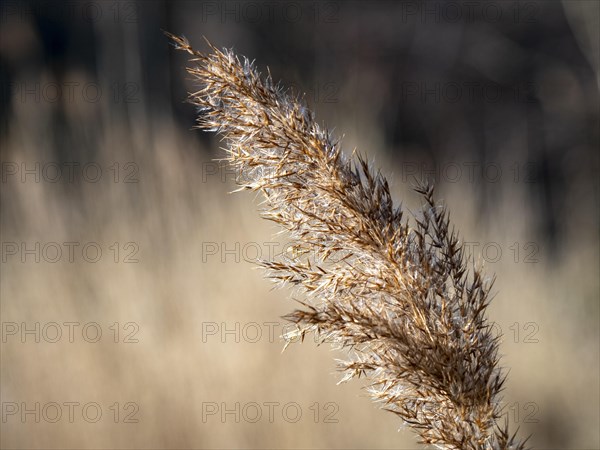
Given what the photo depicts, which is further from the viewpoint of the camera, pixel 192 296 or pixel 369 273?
pixel 192 296

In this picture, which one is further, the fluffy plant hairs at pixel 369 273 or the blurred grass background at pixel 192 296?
the blurred grass background at pixel 192 296

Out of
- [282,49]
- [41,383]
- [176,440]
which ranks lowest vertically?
[176,440]

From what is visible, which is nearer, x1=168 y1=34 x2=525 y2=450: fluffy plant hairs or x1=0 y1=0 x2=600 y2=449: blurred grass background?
x1=168 y1=34 x2=525 y2=450: fluffy plant hairs

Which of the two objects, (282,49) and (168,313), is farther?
(282,49)

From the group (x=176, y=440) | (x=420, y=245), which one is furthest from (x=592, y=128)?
(x=420, y=245)

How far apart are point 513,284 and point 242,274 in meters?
0.77

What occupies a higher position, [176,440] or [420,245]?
[420,245]

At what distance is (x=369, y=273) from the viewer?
0.78 m

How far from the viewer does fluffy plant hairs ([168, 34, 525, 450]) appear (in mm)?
756

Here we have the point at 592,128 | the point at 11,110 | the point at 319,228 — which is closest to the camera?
the point at 319,228

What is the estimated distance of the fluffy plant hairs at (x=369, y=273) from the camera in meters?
0.76

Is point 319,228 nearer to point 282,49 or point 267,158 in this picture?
point 267,158

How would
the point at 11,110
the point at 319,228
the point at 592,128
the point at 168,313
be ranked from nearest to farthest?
the point at 319,228, the point at 168,313, the point at 11,110, the point at 592,128

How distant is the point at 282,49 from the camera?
6.42m
